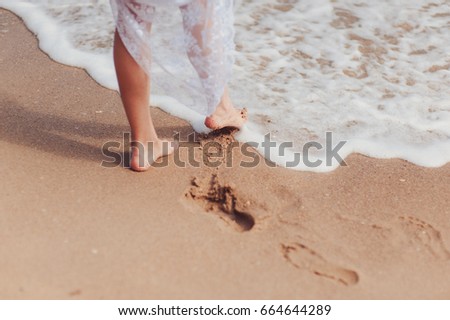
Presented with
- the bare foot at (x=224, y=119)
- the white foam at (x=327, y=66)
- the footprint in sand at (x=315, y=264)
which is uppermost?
the bare foot at (x=224, y=119)

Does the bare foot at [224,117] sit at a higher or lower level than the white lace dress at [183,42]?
lower

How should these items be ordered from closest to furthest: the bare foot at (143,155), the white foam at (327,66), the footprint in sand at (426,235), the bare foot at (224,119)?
the footprint in sand at (426,235), the bare foot at (143,155), the bare foot at (224,119), the white foam at (327,66)

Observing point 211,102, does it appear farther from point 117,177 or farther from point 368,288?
point 368,288

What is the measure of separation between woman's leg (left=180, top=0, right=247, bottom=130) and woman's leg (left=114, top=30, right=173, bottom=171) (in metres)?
0.22

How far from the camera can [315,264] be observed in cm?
218

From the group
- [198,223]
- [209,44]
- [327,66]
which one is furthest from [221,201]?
[327,66]

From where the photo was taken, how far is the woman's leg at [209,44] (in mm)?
2355

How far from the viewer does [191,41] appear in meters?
2.43

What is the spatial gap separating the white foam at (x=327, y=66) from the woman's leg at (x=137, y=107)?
1.24 feet

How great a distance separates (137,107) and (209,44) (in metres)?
0.37

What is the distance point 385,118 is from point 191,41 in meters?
1.16

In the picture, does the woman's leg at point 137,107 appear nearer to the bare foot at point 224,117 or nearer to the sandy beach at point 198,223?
the sandy beach at point 198,223

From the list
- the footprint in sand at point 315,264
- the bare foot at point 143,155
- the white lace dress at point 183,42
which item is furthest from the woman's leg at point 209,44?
the footprint in sand at point 315,264

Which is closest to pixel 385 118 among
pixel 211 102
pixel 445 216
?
pixel 445 216
